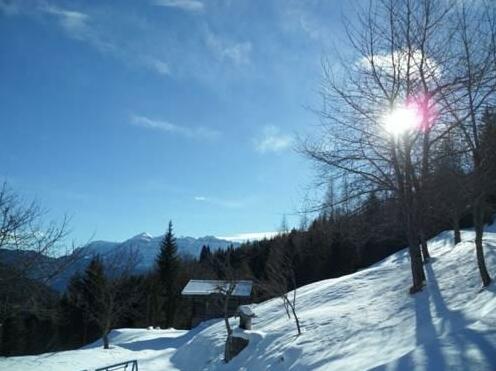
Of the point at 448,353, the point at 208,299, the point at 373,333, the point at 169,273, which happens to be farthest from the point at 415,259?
the point at 169,273

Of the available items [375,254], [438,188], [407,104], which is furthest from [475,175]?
[375,254]

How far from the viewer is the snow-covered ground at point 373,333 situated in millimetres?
6000

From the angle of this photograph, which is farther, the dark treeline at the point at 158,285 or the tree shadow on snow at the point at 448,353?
the dark treeline at the point at 158,285

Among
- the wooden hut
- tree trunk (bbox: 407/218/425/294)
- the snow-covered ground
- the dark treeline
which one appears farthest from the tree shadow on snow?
the wooden hut

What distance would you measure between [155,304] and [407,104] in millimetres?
42930

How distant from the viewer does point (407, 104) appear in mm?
13094

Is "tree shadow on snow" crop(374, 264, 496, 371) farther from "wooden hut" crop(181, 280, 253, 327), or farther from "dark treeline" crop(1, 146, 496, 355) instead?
"wooden hut" crop(181, 280, 253, 327)

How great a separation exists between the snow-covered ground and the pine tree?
29.5 meters

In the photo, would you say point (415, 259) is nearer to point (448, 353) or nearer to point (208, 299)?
point (448, 353)

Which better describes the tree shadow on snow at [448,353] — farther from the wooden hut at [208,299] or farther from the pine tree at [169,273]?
the pine tree at [169,273]

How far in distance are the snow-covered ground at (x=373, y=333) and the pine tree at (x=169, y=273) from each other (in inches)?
1160

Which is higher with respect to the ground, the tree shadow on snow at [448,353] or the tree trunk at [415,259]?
the tree trunk at [415,259]

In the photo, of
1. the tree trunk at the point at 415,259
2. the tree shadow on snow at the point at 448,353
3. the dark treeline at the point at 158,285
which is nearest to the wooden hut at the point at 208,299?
the dark treeline at the point at 158,285

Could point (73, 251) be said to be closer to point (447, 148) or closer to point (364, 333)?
point (364, 333)
